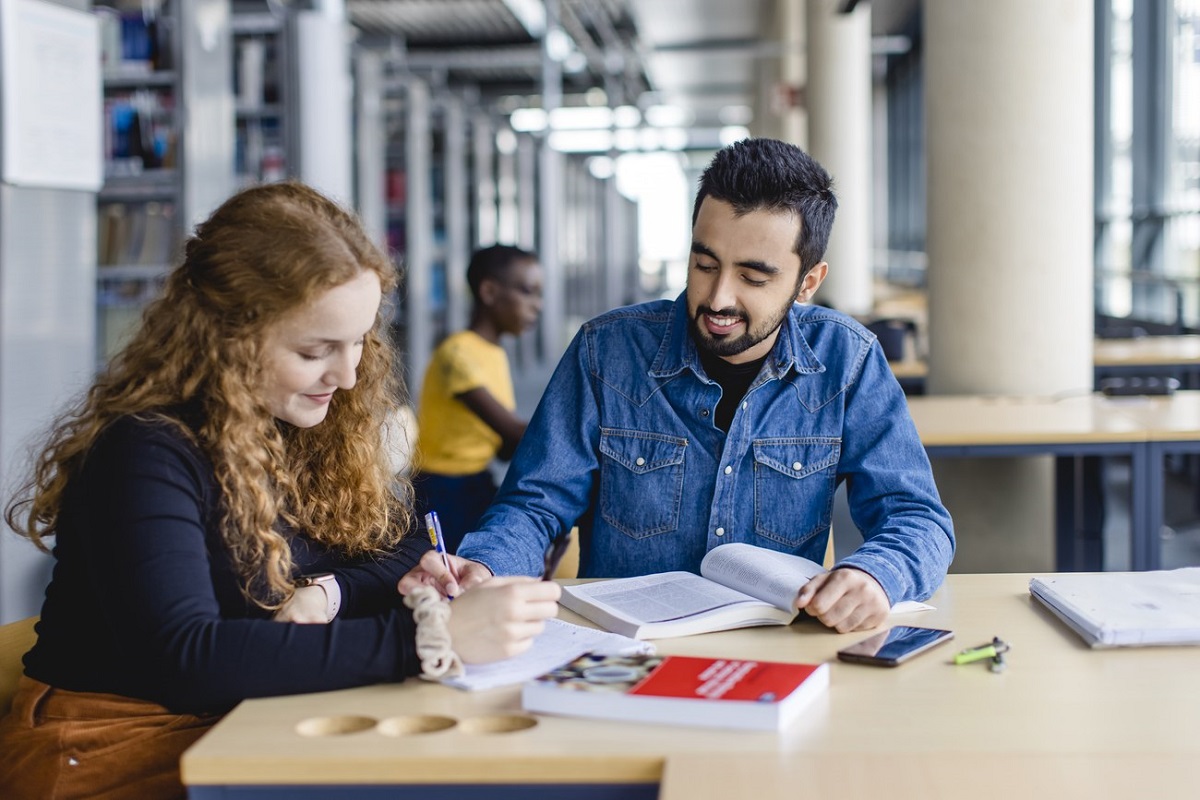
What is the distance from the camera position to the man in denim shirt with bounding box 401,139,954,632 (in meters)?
1.84

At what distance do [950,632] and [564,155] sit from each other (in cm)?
1306

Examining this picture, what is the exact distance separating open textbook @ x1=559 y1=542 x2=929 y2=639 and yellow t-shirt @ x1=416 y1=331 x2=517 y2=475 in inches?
65.8

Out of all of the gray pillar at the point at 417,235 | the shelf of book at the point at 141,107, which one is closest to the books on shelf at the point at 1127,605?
the shelf of book at the point at 141,107

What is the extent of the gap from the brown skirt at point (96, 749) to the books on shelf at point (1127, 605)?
971mm

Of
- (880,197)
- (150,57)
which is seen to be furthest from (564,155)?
(150,57)

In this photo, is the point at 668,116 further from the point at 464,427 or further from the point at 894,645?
the point at 894,645

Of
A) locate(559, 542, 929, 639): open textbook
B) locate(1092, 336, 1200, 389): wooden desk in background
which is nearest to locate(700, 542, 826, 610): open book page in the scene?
locate(559, 542, 929, 639): open textbook

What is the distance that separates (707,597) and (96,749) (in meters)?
0.70

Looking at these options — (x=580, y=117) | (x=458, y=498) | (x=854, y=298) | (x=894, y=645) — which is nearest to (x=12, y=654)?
(x=894, y=645)

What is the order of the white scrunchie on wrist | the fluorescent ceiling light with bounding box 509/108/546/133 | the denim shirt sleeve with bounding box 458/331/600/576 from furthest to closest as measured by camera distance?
the fluorescent ceiling light with bounding box 509/108/546/133 → the denim shirt sleeve with bounding box 458/331/600/576 → the white scrunchie on wrist

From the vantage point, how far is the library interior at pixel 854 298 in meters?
1.12

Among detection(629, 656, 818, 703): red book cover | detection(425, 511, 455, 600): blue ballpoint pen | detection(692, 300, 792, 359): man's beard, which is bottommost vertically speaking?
detection(629, 656, 818, 703): red book cover

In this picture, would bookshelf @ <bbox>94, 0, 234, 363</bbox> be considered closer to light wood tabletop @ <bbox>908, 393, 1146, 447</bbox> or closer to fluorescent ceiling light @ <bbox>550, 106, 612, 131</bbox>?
light wood tabletop @ <bbox>908, 393, 1146, 447</bbox>

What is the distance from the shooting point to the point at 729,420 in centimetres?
195
